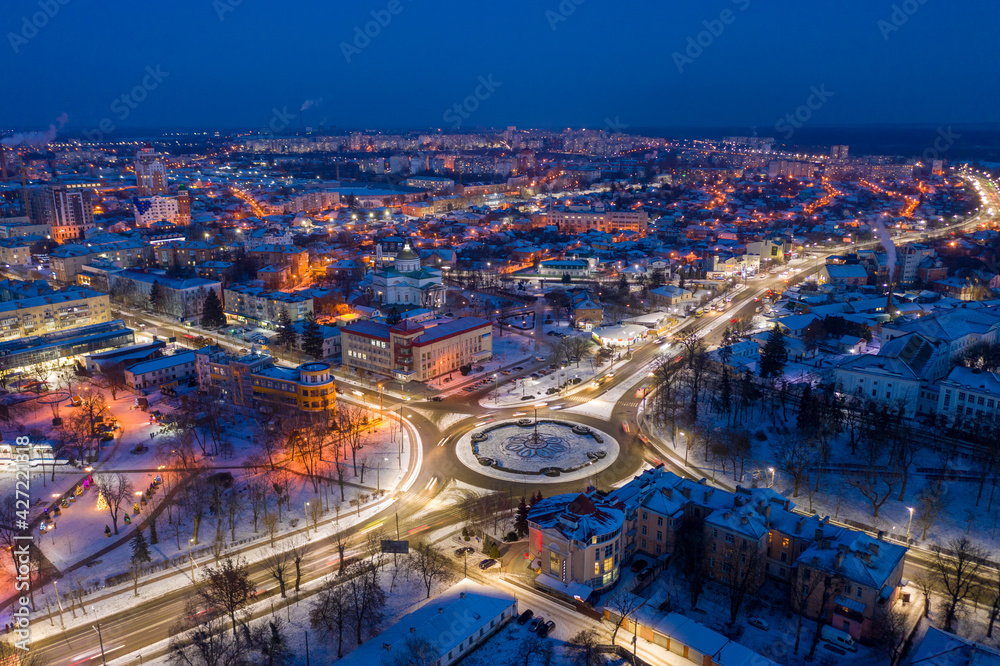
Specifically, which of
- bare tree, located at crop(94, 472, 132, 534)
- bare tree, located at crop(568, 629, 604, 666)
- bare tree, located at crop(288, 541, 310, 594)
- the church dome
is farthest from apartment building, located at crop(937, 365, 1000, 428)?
the church dome

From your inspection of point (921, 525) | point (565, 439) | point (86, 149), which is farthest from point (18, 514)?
point (86, 149)

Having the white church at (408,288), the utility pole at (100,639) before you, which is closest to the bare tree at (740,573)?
→ the utility pole at (100,639)

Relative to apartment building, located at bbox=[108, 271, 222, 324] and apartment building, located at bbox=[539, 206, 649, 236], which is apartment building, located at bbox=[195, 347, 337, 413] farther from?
apartment building, located at bbox=[539, 206, 649, 236]

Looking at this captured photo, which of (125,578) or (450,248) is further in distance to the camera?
(450,248)

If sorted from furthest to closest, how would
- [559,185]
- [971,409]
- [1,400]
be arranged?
[559,185] → [1,400] → [971,409]

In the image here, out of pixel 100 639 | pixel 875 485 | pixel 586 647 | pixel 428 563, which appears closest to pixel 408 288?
pixel 428 563

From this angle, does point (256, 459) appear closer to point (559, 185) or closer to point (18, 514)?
point (18, 514)
